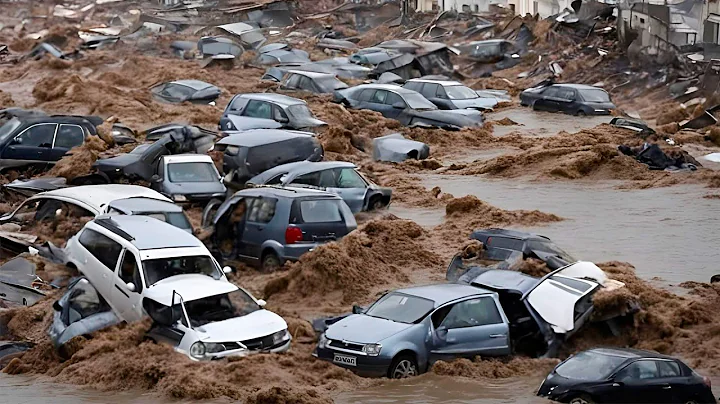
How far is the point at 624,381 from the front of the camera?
11211 millimetres

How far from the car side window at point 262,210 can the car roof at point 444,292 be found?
3.84m

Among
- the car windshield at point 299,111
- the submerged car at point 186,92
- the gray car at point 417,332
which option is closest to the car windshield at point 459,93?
the submerged car at point 186,92

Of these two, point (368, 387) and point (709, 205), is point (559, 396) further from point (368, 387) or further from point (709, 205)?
point (709, 205)

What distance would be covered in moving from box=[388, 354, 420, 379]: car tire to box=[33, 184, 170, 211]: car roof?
6555 mm

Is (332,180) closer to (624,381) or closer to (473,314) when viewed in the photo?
(473,314)

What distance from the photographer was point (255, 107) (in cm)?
2700

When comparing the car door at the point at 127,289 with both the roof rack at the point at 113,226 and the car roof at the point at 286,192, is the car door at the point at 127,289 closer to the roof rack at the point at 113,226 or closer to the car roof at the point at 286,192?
the roof rack at the point at 113,226

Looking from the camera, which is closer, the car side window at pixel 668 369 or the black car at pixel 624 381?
the black car at pixel 624 381

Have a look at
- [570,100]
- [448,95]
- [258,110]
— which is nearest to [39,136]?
[258,110]

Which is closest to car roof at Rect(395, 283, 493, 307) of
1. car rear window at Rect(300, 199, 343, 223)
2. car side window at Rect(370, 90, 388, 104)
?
car rear window at Rect(300, 199, 343, 223)

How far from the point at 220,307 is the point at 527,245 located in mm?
4993

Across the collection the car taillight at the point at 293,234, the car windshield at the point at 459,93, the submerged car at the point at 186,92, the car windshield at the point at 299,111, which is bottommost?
the car windshield at the point at 459,93

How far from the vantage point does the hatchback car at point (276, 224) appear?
1648 cm

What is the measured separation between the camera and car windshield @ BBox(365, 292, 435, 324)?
12719 mm
